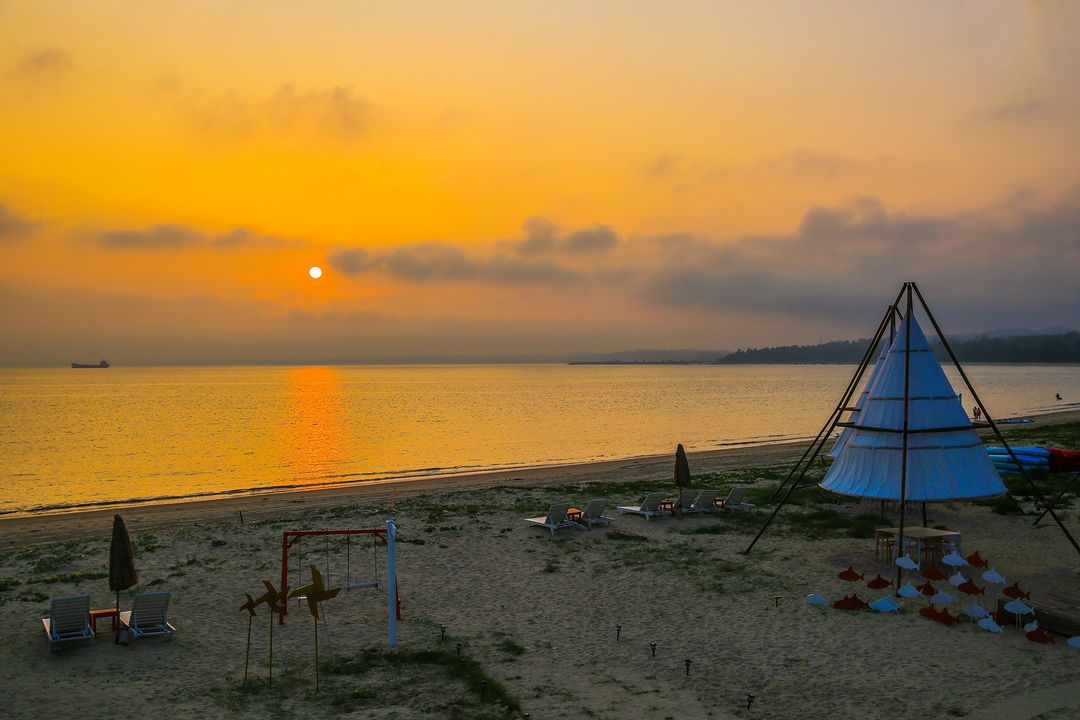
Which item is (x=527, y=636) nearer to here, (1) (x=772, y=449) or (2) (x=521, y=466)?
(2) (x=521, y=466)

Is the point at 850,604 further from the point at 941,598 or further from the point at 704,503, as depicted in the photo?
the point at 704,503

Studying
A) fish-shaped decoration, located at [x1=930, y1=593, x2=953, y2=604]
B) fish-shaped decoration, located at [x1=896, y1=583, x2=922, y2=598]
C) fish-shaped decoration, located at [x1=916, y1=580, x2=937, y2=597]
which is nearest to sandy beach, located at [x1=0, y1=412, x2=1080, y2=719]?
fish-shaped decoration, located at [x1=930, y1=593, x2=953, y2=604]

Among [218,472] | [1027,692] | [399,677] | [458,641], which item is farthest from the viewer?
[218,472]

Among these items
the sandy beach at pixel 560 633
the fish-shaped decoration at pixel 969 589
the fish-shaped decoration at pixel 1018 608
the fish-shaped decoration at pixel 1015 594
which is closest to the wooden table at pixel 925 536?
the sandy beach at pixel 560 633

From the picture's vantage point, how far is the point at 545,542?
772 inches

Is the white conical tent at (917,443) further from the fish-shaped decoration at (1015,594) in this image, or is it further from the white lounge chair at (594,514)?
the white lounge chair at (594,514)

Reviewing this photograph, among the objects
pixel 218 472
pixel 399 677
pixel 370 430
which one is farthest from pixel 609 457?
pixel 399 677

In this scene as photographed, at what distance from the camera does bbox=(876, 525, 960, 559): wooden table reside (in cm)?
1655

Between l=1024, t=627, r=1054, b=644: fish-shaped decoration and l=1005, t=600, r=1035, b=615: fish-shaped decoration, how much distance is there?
1.31ft

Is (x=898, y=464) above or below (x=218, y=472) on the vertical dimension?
above

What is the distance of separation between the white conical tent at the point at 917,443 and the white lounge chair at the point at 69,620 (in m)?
15.4

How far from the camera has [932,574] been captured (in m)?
16.0

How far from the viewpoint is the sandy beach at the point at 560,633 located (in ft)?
33.4

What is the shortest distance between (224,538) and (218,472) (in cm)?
2607
